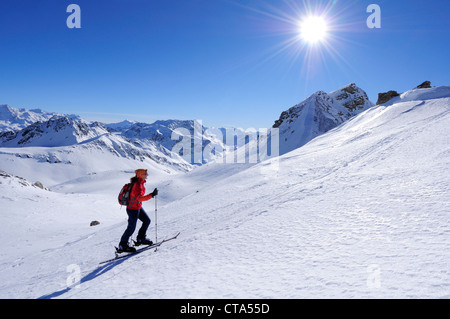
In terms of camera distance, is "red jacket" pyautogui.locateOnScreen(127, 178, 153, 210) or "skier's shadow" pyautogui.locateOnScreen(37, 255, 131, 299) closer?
"skier's shadow" pyautogui.locateOnScreen(37, 255, 131, 299)

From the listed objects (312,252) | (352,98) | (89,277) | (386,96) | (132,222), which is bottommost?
(89,277)

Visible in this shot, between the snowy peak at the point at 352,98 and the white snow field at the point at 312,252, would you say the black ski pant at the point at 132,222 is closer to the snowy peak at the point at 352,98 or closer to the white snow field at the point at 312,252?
the white snow field at the point at 312,252

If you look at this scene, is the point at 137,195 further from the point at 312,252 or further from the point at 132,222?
the point at 312,252

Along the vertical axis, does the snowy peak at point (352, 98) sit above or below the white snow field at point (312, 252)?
above

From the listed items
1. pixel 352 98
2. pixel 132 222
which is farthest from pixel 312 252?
pixel 352 98

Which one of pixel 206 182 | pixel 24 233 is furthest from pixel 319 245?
pixel 206 182

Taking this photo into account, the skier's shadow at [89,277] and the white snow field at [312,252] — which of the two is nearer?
the white snow field at [312,252]

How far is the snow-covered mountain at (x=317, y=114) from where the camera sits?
252 ft

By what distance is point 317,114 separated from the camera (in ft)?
278

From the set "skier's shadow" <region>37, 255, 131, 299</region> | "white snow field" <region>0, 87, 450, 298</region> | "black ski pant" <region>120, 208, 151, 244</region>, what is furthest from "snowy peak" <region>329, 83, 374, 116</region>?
"skier's shadow" <region>37, 255, 131, 299</region>

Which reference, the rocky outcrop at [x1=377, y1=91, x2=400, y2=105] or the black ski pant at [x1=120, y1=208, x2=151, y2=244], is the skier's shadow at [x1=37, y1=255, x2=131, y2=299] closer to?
the black ski pant at [x1=120, y1=208, x2=151, y2=244]

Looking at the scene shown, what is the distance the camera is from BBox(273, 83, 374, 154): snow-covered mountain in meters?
76.8

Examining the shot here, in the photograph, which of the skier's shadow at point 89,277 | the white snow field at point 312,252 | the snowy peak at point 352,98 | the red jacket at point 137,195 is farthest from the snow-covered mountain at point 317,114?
the skier's shadow at point 89,277

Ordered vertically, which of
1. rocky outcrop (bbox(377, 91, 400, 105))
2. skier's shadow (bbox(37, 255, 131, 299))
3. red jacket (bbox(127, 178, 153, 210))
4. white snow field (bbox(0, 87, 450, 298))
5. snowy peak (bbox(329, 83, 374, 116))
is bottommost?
skier's shadow (bbox(37, 255, 131, 299))
